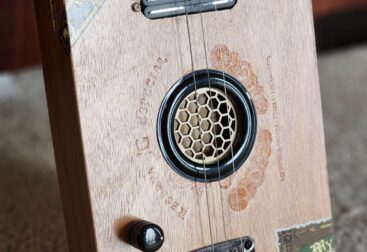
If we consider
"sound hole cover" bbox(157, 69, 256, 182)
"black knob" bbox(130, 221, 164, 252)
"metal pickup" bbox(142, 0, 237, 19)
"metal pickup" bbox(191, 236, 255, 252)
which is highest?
"metal pickup" bbox(142, 0, 237, 19)

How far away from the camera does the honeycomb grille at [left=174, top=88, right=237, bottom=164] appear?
0.86m

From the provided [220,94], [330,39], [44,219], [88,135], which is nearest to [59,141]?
[88,135]

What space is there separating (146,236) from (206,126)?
16cm

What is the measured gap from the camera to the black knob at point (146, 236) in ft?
2.62

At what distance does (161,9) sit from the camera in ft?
2.69

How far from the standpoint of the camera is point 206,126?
0.87m

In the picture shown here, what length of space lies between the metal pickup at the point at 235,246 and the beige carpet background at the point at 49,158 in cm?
33

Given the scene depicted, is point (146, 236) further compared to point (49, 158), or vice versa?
point (49, 158)

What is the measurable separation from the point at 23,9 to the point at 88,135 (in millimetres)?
1158

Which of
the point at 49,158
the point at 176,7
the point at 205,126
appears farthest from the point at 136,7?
the point at 49,158

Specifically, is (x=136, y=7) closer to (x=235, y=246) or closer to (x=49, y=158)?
(x=235, y=246)

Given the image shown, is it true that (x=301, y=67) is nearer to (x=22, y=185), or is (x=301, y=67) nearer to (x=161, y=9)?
(x=161, y=9)

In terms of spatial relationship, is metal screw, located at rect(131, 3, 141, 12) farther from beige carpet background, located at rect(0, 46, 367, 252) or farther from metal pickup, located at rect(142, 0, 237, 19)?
beige carpet background, located at rect(0, 46, 367, 252)

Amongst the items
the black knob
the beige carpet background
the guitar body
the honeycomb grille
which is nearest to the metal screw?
the guitar body
